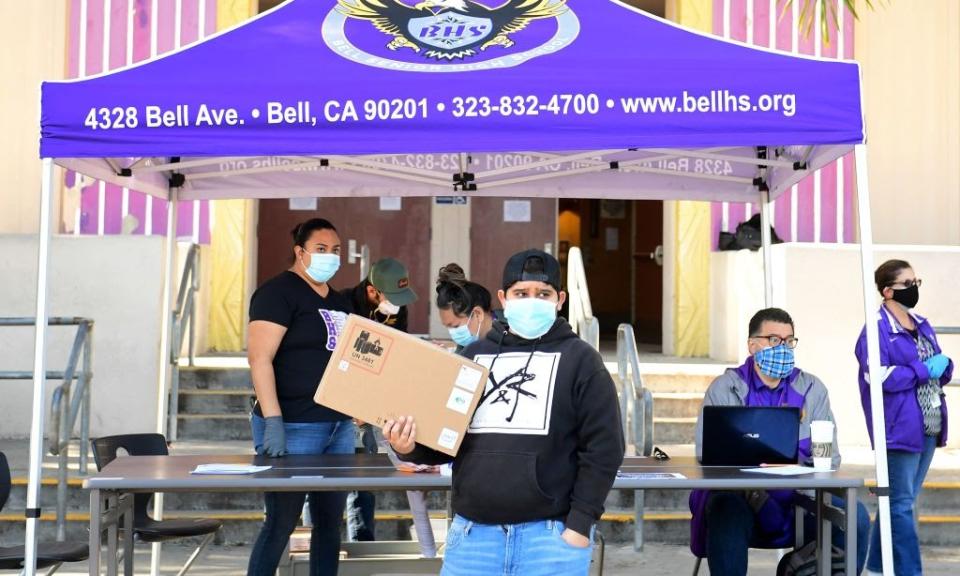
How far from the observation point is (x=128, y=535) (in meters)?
5.66

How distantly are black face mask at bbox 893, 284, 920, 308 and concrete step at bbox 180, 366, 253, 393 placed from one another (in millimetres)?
5374

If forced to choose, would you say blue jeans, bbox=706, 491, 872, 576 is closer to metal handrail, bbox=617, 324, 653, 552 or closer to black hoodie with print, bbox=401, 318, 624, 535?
metal handrail, bbox=617, 324, 653, 552

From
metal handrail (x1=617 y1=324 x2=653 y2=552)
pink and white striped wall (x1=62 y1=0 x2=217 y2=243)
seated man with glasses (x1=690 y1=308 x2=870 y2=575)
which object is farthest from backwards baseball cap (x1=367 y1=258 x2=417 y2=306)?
pink and white striped wall (x1=62 y1=0 x2=217 y2=243)

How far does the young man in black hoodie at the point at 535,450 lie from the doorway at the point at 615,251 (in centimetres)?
1342

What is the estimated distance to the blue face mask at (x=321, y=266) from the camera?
18.5ft

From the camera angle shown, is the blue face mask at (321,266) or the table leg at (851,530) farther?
the blue face mask at (321,266)

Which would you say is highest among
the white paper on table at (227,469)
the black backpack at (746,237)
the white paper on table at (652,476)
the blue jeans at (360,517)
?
the black backpack at (746,237)

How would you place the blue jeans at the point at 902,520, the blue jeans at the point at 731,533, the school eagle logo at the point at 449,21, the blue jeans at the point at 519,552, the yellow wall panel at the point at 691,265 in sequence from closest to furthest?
the blue jeans at the point at 519,552 < the school eagle logo at the point at 449,21 < the blue jeans at the point at 731,533 < the blue jeans at the point at 902,520 < the yellow wall panel at the point at 691,265

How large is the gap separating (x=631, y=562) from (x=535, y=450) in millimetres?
3818

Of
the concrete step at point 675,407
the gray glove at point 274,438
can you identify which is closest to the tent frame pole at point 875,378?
the gray glove at point 274,438

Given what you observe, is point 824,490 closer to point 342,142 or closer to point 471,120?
point 471,120

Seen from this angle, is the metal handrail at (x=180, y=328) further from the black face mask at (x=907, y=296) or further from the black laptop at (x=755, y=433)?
the black face mask at (x=907, y=296)

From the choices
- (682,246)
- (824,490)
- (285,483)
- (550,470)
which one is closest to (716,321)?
(682,246)

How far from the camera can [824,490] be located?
541 centimetres
